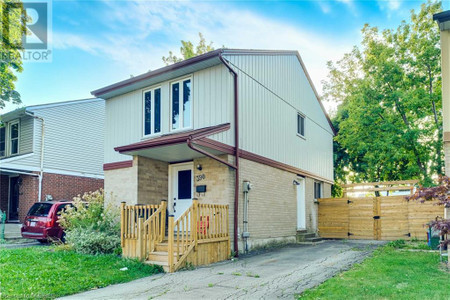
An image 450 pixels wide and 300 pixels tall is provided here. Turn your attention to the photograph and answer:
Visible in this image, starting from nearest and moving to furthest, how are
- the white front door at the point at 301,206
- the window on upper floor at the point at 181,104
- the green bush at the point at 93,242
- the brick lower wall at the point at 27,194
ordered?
the green bush at the point at 93,242 < the window on upper floor at the point at 181,104 < the white front door at the point at 301,206 < the brick lower wall at the point at 27,194

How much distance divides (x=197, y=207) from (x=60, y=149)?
482 inches

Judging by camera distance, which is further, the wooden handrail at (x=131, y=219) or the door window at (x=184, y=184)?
the door window at (x=184, y=184)

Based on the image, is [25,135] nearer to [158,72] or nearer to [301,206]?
[158,72]

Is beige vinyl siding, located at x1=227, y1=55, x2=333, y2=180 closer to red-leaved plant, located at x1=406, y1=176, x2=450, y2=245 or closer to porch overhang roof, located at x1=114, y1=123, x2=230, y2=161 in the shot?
porch overhang roof, located at x1=114, y1=123, x2=230, y2=161

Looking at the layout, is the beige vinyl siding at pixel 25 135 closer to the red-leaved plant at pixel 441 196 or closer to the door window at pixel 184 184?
the door window at pixel 184 184

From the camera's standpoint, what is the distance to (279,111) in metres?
14.5

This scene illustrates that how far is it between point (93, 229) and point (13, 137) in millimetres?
A: 11375

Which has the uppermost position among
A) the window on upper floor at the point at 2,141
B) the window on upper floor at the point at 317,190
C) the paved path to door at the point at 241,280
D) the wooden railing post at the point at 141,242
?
the window on upper floor at the point at 2,141

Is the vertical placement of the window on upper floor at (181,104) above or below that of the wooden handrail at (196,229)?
above

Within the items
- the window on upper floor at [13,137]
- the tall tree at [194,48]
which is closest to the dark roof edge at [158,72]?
the window on upper floor at [13,137]

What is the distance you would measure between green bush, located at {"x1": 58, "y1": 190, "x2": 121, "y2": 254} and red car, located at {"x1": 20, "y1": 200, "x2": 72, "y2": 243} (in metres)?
1.10

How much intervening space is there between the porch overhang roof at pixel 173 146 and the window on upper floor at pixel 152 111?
1.20 m

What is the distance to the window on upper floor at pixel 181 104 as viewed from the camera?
39.0 ft

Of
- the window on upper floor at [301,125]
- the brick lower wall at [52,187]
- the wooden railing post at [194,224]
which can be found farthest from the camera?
the brick lower wall at [52,187]
